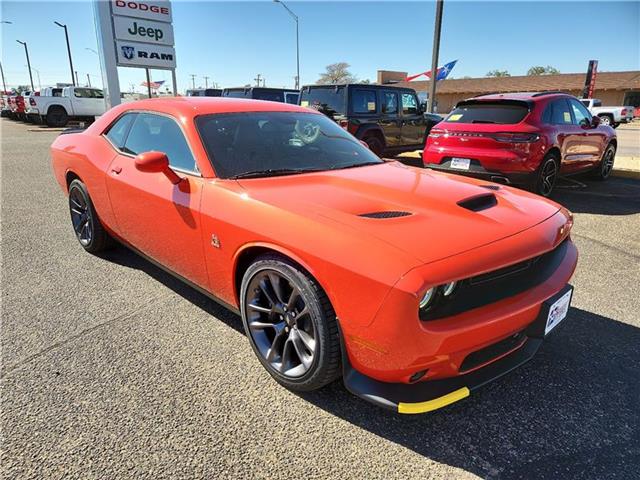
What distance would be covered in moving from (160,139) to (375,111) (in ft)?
23.7

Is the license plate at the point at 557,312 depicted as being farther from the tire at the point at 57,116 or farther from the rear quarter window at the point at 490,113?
the tire at the point at 57,116

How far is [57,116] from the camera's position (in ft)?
75.3

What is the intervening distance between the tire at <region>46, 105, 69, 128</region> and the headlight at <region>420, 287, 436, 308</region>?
26114 mm

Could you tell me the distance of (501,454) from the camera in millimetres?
1932

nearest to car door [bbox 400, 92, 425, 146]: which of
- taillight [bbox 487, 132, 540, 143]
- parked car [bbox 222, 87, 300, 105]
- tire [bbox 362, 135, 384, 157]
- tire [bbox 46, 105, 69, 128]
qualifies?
tire [bbox 362, 135, 384, 157]

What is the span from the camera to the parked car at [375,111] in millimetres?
9203

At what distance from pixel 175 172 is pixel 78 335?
4.05ft

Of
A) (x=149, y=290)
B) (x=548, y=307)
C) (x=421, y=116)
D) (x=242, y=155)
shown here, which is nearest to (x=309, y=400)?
(x=548, y=307)

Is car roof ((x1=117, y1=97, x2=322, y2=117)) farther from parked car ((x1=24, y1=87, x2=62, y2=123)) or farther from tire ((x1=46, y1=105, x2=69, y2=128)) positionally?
tire ((x1=46, y1=105, x2=69, y2=128))

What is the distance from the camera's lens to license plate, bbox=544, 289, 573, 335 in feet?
7.02

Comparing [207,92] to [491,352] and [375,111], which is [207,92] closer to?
[375,111]

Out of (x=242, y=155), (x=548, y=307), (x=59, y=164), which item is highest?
(x=242, y=155)

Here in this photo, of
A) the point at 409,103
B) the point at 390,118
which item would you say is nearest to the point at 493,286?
the point at 390,118

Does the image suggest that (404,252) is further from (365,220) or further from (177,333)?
(177,333)
